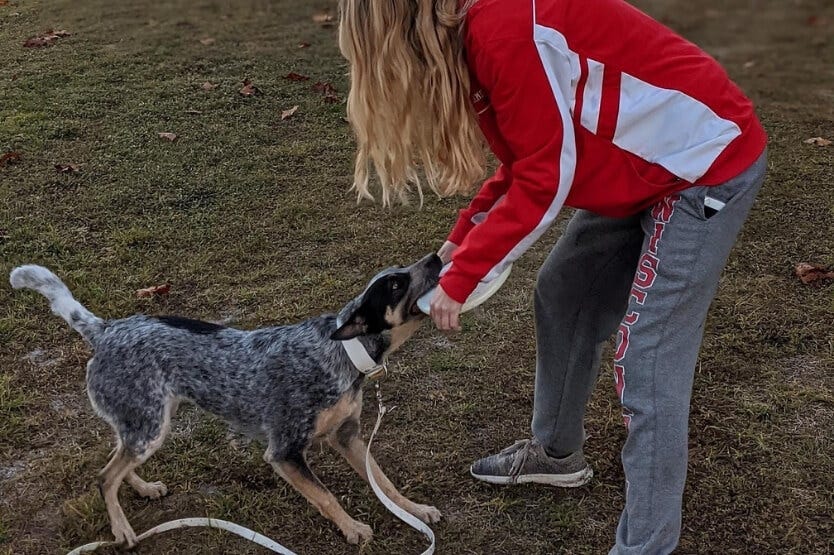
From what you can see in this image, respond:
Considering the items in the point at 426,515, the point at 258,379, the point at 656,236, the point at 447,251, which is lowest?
the point at 426,515

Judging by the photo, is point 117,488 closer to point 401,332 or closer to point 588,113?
point 401,332

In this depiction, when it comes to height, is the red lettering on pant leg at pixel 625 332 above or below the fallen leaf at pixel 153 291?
above

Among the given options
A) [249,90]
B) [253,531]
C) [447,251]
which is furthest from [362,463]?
[249,90]

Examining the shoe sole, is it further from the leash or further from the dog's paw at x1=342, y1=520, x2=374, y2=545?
the dog's paw at x1=342, y1=520, x2=374, y2=545

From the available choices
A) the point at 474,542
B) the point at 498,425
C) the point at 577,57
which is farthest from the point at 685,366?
the point at 498,425

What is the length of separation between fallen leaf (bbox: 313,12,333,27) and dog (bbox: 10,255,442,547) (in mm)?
7516

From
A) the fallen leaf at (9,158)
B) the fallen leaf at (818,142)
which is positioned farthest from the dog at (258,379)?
the fallen leaf at (818,142)

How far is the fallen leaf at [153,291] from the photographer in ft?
15.7

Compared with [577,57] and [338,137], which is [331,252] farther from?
[577,57]

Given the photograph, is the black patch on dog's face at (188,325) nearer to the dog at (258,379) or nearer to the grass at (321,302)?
the dog at (258,379)

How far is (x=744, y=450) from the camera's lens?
3576 mm

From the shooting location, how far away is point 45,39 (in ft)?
31.2

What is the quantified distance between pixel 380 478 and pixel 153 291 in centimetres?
215

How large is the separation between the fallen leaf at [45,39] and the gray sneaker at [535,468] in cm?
832
